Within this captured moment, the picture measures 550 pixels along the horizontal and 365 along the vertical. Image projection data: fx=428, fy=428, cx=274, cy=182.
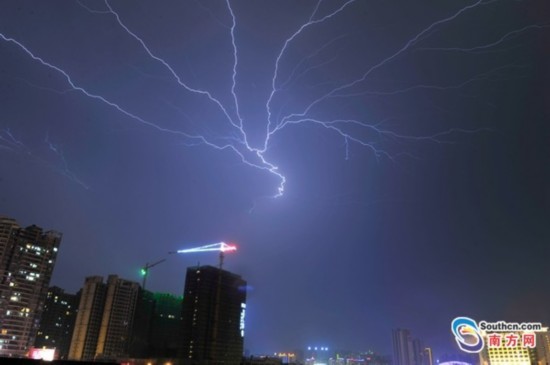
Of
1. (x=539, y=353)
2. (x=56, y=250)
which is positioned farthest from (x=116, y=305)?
(x=539, y=353)

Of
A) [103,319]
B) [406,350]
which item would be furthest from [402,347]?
[103,319]

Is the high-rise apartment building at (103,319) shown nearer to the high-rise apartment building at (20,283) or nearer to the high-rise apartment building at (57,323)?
the high-rise apartment building at (57,323)

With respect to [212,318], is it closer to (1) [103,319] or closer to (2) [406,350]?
(1) [103,319]

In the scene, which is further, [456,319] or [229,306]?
[229,306]

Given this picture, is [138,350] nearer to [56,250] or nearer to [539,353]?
[56,250]

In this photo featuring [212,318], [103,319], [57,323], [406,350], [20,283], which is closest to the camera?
[20,283]
